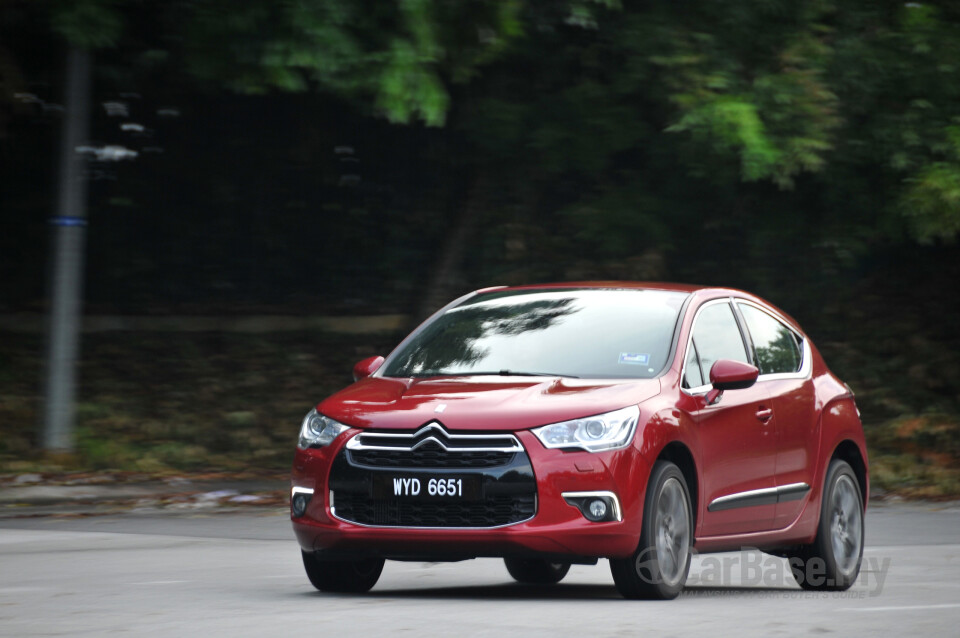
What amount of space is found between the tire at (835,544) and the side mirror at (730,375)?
1.42 m

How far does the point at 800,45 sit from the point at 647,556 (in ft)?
35.8

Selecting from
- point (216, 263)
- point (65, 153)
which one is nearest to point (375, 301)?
point (216, 263)

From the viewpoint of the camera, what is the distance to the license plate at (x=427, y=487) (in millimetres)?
8211

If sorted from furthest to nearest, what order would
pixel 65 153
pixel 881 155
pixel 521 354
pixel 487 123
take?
pixel 487 123, pixel 881 155, pixel 65 153, pixel 521 354

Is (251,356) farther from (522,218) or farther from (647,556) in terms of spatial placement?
(647,556)

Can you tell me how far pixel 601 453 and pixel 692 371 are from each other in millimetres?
1087

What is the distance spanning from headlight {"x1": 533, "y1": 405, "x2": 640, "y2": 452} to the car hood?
1.4 inches

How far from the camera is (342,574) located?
9070 millimetres

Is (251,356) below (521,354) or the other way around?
below

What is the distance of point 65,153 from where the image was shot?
17.6 m

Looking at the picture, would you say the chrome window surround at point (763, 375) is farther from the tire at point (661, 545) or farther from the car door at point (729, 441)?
the tire at point (661, 545)

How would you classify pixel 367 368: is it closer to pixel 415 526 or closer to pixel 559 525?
pixel 415 526

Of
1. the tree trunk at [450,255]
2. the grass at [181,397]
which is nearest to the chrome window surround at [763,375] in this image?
the grass at [181,397]

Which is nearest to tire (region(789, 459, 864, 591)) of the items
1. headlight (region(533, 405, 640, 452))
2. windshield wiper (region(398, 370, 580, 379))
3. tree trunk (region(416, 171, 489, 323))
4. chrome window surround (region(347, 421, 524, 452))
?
windshield wiper (region(398, 370, 580, 379))
